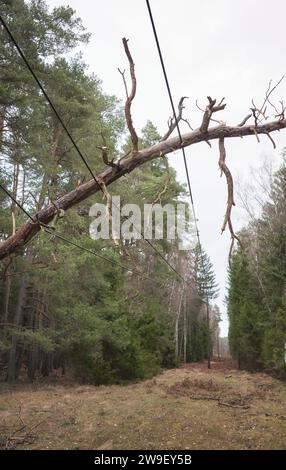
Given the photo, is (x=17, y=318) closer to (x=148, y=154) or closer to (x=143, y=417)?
(x=143, y=417)

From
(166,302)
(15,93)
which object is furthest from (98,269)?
(166,302)

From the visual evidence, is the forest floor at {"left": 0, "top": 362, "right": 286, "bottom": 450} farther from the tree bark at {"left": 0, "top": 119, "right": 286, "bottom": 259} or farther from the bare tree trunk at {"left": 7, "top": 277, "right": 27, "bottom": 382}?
the tree bark at {"left": 0, "top": 119, "right": 286, "bottom": 259}

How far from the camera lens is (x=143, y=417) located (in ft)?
31.5

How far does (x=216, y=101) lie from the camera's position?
14.5 ft

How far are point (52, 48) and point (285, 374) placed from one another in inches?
656

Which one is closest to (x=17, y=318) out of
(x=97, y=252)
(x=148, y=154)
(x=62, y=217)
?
(x=97, y=252)

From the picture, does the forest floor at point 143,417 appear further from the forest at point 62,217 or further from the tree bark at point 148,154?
the tree bark at point 148,154

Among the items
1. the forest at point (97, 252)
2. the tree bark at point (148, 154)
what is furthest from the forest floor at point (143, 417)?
the tree bark at point (148, 154)

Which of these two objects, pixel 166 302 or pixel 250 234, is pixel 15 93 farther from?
pixel 166 302

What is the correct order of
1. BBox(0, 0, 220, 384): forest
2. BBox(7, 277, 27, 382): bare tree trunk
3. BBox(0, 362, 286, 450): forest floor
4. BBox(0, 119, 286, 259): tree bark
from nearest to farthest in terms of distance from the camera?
BBox(0, 119, 286, 259): tree bark → BBox(0, 362, 286, 450): forest floor → BBox(0, 0, 220, 384): forest → BBox(7, 277, 27, 382): bare tree trunk

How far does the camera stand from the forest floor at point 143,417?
752cm

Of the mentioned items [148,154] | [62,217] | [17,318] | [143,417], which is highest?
[148,154]

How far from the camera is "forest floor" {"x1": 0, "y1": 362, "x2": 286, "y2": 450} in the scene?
752 cm

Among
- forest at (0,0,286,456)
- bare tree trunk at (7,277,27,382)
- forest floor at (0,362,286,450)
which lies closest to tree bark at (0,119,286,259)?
forest at (0,0,286,456)
